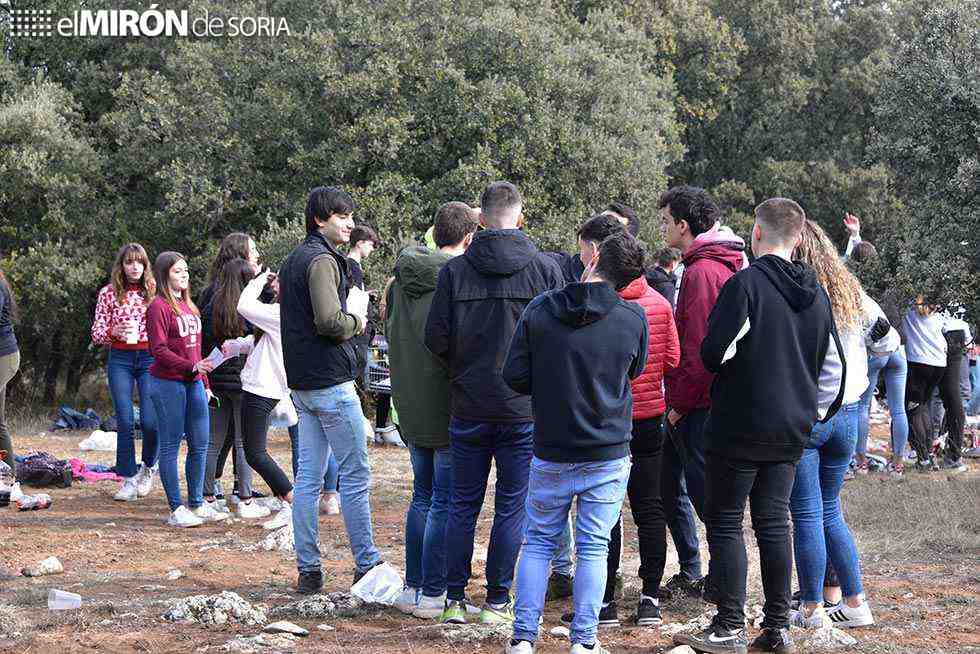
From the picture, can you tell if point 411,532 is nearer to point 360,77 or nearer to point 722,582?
point 722,582

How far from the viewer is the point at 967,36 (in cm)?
901

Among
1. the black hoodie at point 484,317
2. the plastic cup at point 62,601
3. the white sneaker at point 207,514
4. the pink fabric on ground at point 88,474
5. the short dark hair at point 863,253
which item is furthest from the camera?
the pink fabric on ground at point 88,474

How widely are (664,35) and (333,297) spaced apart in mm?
20531

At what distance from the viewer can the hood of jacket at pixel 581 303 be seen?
15.1 feet

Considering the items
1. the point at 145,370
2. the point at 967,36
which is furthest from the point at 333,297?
the point at 967,36

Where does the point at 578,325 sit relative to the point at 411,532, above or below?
above

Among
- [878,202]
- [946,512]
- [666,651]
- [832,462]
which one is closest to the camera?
[666,651]

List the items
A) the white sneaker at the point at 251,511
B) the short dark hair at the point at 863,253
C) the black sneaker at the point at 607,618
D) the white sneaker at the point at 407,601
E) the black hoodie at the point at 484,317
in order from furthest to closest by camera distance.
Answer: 1. the short dark hair at the point at 863,253
2. the white sneaker at the point at 251,511
3. the white sneaker at the point at 407,601
4. the black sneaker at the point at 607,618
5. the black hoodie at the point at 484,317

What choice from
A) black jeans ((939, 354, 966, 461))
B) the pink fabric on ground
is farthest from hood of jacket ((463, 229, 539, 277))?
black jeans ((939, 354, 966, 461))

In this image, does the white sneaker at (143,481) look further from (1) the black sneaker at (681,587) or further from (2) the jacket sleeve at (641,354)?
(2) the jacket sleeve at (641,354)

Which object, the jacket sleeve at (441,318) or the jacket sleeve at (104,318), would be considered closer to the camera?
the jacket sleeve at (441,318)

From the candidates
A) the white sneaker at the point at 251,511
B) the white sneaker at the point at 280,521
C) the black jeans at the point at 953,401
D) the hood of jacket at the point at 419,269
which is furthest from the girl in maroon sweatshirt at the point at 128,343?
the black jeans at the point at 953,401

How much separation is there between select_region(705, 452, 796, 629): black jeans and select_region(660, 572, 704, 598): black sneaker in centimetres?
101

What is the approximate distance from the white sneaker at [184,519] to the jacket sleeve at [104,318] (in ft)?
5.47
